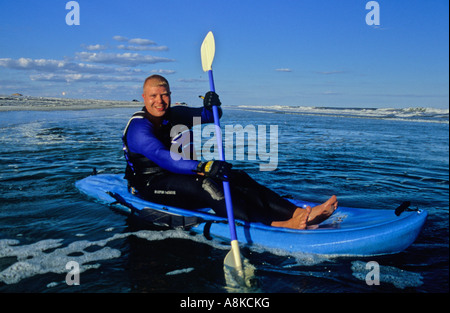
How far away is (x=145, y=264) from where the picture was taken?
3506 millimetres

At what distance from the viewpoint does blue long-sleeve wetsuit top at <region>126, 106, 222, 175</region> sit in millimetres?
3934

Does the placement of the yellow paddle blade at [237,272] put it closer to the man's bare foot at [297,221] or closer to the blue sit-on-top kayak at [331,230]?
the blue sit-on-top kayak at [331,230]

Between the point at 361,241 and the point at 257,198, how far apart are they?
4.06 feet

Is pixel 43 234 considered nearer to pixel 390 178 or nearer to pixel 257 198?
pixel 257 198

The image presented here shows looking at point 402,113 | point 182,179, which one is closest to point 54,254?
point 182,179

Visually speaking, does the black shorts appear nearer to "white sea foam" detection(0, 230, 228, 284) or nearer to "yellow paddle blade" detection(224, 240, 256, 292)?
"white sea foam" detection(0, 230, 228, 284)

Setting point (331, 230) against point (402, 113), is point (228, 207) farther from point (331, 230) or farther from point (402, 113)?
point (402, 113)

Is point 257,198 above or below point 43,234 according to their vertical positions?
above

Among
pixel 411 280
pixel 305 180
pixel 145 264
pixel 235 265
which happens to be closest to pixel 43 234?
pixel 145 264

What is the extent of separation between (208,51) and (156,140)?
1.67 m

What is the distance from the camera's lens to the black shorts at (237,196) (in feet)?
13.4

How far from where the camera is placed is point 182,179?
425 centimetres

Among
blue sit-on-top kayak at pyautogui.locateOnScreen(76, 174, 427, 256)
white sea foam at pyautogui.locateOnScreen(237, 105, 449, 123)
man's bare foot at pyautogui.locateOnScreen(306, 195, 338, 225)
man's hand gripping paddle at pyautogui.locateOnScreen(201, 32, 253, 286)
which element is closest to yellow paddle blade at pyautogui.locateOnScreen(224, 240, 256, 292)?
man's hand gripping paddle at pyautogui.locateOnScreen(201, 32, 253, 286)
